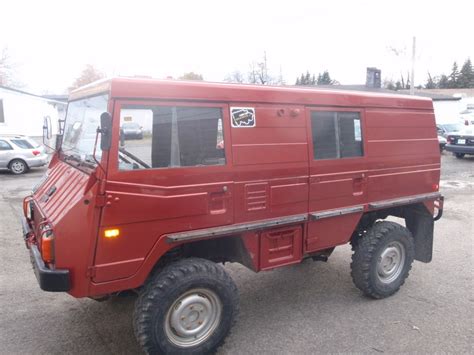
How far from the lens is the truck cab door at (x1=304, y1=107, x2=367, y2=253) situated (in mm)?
4129

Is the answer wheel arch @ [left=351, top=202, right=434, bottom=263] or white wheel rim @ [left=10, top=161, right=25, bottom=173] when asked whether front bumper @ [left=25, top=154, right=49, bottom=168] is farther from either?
wheel arch @ [left=351, top=202, right=434, bottom=263]

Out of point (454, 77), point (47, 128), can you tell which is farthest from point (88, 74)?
point (47, 128)

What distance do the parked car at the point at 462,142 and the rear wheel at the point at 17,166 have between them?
18162mm

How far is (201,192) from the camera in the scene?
3443 mm

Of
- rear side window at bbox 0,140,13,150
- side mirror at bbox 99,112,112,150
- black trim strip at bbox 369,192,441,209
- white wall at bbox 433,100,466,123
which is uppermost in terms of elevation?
white wall at bbox 433,100,466,123

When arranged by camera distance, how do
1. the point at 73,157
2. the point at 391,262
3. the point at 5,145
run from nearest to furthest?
1. the point at 73,157
2. the point at 391,262
3. the point at 5,145

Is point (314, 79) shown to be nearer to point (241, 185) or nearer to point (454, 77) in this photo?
point (454, 77)

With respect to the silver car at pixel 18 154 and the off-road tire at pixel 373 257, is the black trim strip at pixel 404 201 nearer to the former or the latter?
the off-road tire at pixel 373 257

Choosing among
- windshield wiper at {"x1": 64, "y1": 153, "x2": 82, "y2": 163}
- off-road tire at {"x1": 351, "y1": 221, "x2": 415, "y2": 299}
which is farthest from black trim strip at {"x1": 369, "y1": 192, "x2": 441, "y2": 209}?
windshield wiper at {"x1": 64, "y1": 153, "x2": 82, "y2": 163}

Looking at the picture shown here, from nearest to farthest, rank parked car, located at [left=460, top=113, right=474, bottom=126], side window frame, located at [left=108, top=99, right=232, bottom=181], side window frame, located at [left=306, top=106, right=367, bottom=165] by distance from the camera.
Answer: side window frame, located at [left=108, top=99, right=232, bottom=181] < side window frame, located at [left=306, top=106, right=367, bottom=165] < parked car, located at [left=460, top=113, right=474, bottom=126]

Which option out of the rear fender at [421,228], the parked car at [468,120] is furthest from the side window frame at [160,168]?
the parked car at [468,120]

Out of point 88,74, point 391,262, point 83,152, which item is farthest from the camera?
point 88,74

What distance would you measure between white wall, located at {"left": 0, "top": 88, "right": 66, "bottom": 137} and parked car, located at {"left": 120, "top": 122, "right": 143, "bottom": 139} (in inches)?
1062

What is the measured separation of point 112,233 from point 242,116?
4.87ft
